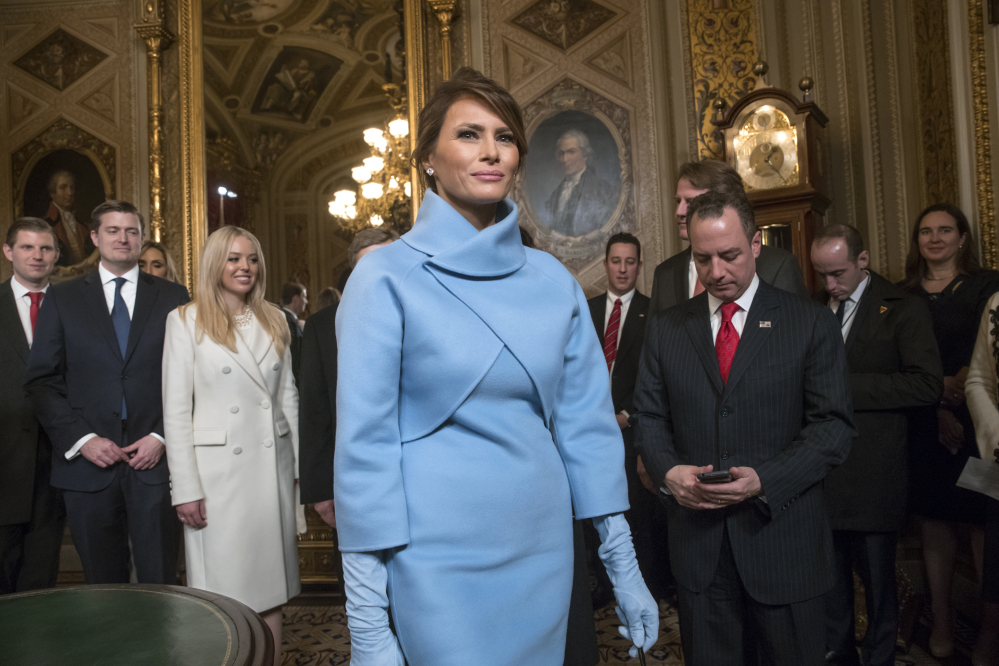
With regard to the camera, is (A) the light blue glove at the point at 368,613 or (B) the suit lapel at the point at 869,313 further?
(B) the suit lapel at the point at 869,313

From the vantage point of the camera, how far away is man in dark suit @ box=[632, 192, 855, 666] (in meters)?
1.92

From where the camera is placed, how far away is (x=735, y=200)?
2.10m

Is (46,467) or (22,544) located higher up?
(46,467)

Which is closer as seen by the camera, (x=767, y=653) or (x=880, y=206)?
(x=767, y=653)

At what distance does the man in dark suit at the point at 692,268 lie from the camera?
8.57 ft

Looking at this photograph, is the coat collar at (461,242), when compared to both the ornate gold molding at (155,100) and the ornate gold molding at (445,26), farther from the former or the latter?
the ornate gold molding at (155,100)

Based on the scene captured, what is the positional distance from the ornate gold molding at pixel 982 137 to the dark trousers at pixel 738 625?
2574 mm

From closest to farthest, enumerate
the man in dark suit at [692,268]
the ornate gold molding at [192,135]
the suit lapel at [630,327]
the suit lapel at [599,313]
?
the man in dark suit at [692,268]
the suit lapel at [630,327]
the suit lapel at [599,313]
the ornate gold molding at [192,135]

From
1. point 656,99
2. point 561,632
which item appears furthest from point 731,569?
point 656,99

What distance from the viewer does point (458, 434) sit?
121 cm

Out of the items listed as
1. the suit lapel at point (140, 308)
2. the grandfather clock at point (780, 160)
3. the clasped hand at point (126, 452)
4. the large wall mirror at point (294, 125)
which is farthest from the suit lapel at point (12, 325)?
the grandfather clock at point (780, 160)

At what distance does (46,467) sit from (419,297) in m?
2.83

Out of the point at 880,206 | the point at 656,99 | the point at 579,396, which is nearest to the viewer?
the point at 579,396

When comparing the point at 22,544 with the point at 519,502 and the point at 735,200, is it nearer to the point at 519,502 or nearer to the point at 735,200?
the point at 519,502
